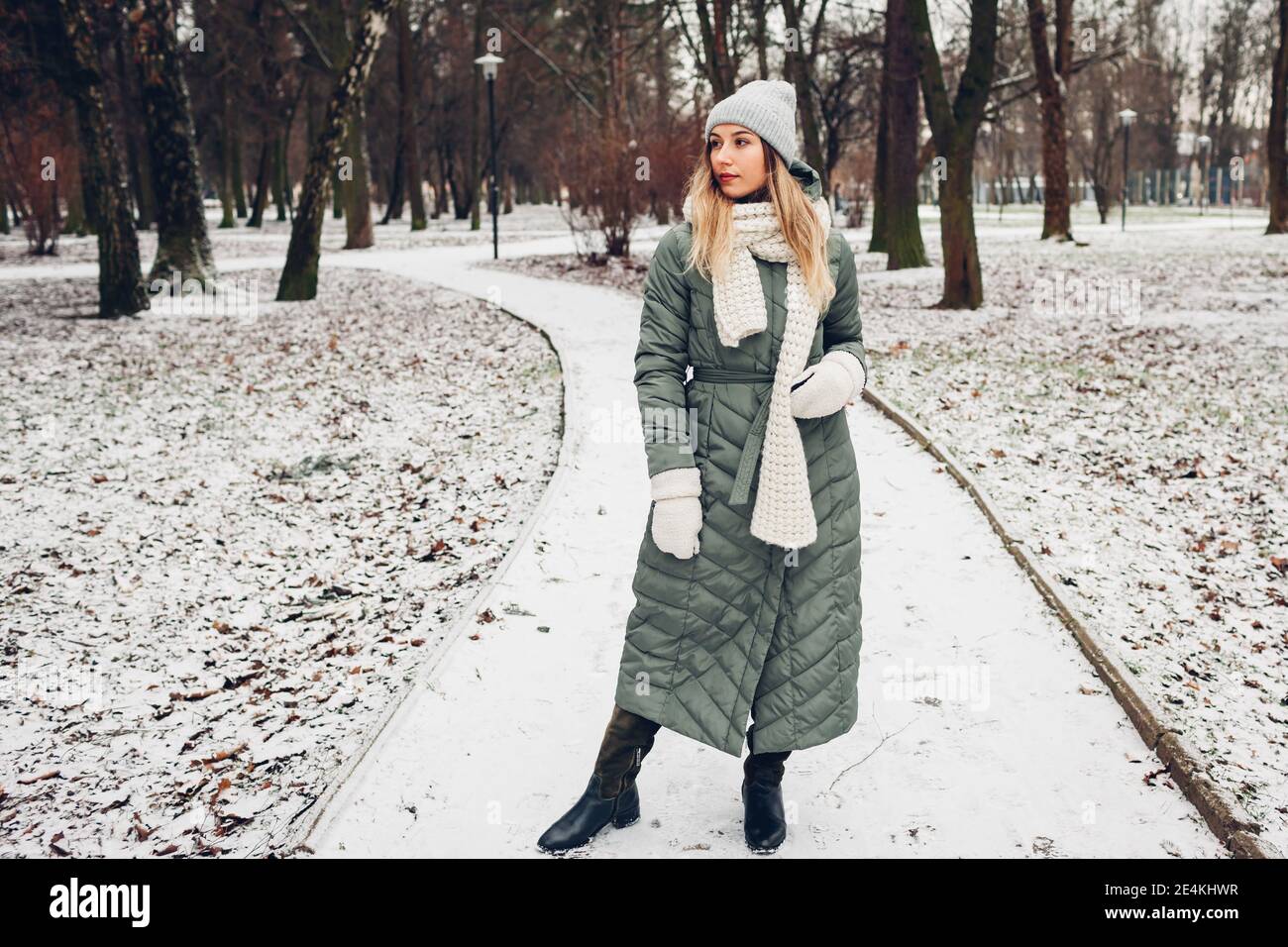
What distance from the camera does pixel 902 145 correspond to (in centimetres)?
1769

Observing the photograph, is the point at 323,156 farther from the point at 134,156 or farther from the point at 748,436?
the point at 134,156

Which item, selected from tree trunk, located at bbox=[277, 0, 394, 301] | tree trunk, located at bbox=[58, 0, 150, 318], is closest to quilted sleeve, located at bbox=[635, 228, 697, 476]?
tree trunk, located at bbox=[58, 0, 150, 318]

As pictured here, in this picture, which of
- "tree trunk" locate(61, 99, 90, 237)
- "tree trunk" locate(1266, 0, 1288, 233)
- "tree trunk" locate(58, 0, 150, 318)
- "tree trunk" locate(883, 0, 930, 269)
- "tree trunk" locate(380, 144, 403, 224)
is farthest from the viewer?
"tree trunk" locate(380, 144, 403, 224)

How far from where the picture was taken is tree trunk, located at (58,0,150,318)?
14258 millimetres

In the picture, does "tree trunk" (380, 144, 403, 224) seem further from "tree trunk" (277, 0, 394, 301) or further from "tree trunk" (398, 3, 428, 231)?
"tree trunk" (277, 0, 394, 301)

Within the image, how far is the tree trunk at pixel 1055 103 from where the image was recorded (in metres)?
23.1

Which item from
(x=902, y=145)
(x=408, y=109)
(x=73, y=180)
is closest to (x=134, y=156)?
(x=73, y=180)

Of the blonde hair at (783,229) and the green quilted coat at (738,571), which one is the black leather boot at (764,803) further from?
the blonde hair at (783,229)

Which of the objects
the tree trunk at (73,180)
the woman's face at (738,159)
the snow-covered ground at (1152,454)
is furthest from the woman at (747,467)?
the tree trunk at (73,180)

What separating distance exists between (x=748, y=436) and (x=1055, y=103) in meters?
24.5

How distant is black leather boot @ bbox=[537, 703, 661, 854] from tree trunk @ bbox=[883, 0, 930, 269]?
14.8m

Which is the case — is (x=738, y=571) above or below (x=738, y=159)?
below
